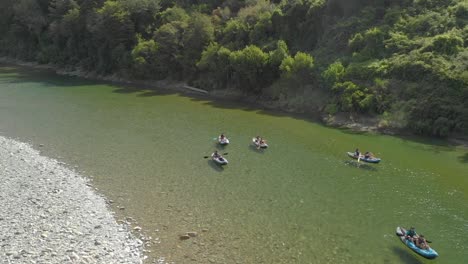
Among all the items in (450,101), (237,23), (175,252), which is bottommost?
(175,252)

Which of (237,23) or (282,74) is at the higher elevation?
→ (237,23)

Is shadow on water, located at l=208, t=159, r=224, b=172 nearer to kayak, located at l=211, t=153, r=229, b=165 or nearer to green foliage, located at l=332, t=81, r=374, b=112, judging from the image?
kayak, located at l=211, t=153, r=229, b=165

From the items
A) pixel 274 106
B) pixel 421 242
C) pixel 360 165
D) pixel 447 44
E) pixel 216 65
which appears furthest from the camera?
pixel 216 65

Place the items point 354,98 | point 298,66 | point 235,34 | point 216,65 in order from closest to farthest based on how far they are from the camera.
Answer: point 354,98
point 298,66
point 216,65
point 235,34

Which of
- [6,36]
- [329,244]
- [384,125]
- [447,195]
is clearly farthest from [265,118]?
[6,36]

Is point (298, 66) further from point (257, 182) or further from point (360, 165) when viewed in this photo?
point (257, 182)

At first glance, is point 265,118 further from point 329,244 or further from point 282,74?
point 329,244

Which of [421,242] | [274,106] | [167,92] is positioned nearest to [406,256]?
[421,242]

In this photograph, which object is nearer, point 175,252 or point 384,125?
point 175,252
